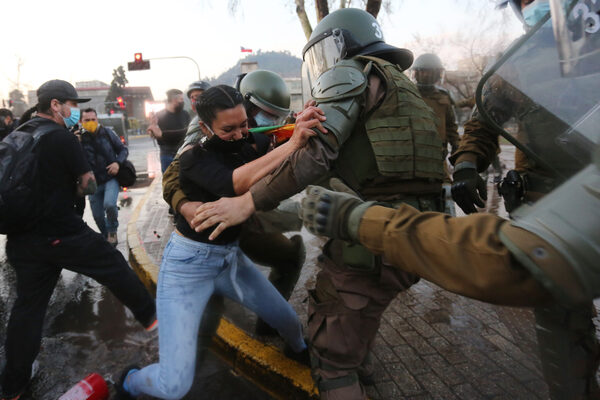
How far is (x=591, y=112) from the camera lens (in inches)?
43.7

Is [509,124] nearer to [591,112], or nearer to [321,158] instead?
[591,112]

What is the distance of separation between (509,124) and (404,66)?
2.34ft

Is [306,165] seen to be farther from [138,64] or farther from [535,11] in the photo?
[138,64]

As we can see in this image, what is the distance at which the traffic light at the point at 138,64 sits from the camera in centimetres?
2050

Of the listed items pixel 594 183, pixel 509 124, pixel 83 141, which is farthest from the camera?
pixel 83 141

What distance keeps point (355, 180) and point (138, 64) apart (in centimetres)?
2219

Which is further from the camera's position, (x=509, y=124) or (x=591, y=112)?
(x=509, y=124)

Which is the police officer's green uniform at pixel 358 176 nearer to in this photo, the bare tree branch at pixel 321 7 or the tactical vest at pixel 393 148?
the tactical vest at pixel 393 148

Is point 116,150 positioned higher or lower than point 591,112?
lower

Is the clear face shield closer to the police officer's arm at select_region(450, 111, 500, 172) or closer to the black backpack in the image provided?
the police officer's arm at select_region(450, 111, 500, 172)

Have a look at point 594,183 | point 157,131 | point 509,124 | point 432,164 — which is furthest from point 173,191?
point 157,131

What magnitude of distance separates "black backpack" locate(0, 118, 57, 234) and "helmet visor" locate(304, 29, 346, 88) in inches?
68.0

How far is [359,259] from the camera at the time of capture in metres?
1.62

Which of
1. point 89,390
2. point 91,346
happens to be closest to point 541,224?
point 89,390
